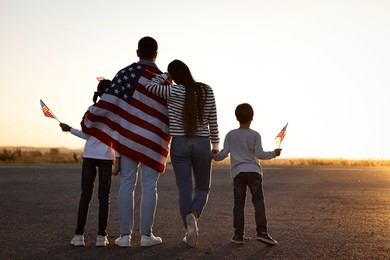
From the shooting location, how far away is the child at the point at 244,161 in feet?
25.6

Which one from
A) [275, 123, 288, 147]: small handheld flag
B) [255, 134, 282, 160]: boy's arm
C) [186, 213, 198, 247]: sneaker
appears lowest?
[186, 213, 198, 247]: sneaker

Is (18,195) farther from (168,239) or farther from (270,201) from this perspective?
(168,239)

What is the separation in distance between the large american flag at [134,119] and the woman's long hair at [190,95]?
29 centimetres

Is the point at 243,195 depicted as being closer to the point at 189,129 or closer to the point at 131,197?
the point at 189,129

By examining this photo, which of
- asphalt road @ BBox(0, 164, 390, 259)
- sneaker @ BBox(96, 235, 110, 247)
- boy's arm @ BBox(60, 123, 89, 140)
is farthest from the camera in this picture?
boy's arm @ BBox(60, 123, 89, 140)

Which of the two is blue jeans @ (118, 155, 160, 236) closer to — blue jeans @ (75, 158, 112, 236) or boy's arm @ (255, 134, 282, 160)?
blue jeans @ (75, 158, 112, 236)

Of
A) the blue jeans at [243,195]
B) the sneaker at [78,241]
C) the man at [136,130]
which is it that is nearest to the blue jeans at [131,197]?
the man at [136,130]

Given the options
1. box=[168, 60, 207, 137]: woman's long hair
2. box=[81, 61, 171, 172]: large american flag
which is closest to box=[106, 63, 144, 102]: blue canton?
box=[81, 61, 171, 172]: large american flag

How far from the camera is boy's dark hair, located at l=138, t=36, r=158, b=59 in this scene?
7730 mm

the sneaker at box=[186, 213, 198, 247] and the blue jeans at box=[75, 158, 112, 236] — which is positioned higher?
the blue jeans at box=[75, 158, 112, 236]

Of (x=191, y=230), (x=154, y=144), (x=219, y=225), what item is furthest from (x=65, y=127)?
(x=219, y=225)

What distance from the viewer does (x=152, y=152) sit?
7812mm

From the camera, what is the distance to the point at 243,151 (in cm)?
784

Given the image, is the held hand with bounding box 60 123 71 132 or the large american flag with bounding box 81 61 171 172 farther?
the held hand with bounding box 60 123 71 132
